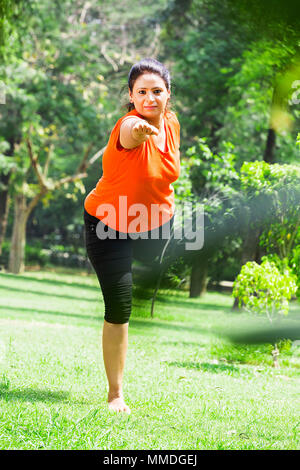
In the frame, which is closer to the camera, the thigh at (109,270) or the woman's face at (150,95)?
the woman's face at (150,95)

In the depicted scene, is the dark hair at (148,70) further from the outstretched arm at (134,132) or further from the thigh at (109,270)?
the thigh at (109,270)

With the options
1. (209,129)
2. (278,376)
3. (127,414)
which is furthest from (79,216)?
(127,414)

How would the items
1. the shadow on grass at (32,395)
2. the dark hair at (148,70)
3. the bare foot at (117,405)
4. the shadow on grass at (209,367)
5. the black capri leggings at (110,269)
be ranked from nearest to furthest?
the dark hair at (148,70)
the black capri leggings at (110,269)
the bare foot at (117,405)
the shadow on grass at (32,395)
the shadow on grass at (209,367)

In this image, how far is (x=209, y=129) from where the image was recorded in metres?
18.6

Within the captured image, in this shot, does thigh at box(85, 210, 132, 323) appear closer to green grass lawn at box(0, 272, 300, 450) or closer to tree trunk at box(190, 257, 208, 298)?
green grass lawn at box(0, 272, 300, 450)

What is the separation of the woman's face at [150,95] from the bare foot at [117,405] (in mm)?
1507

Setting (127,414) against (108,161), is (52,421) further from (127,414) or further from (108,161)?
(108,161)

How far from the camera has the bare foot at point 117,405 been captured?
2.71 metres

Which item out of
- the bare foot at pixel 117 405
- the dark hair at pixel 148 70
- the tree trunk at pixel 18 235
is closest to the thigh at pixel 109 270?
the bare foot at pixel 117 405

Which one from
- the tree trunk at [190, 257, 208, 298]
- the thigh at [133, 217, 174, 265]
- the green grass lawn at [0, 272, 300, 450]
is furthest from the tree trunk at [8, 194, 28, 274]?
the tree trunk at [190, 257, 208, 298]

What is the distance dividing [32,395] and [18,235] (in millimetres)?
20107

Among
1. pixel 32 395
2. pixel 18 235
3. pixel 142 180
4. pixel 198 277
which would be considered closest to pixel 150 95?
pixel 142 180

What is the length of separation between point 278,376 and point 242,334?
14.9 feet

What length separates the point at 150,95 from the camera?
1576 mm
